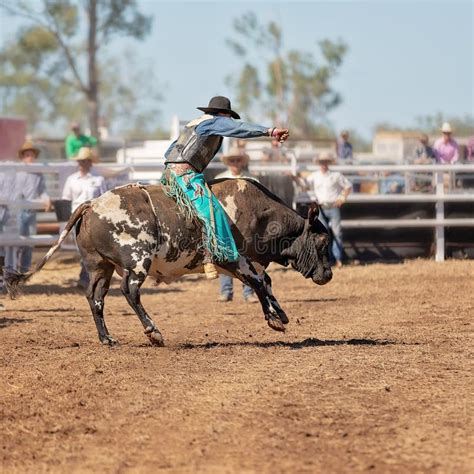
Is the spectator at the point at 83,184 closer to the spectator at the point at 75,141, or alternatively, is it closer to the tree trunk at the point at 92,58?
the spectator at the point at 75,141

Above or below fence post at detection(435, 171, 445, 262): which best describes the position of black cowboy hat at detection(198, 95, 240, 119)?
above

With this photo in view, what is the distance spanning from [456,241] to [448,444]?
1215 cm

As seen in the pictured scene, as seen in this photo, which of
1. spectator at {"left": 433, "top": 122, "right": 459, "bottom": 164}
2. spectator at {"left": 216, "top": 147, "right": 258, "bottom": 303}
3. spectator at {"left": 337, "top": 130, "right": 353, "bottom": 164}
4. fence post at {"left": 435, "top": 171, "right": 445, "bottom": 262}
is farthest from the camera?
spectator at {"left": 337, "top": 130, "right": 353, "bottom": 164}

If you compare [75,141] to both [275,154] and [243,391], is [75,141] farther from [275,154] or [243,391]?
[243,391]

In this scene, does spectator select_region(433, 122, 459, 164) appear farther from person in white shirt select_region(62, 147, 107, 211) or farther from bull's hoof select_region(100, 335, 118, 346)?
bull's hoof select_region(100, 335, 118, 346)

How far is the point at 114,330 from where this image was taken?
10961mm

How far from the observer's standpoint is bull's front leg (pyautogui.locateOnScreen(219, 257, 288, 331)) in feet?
31.7

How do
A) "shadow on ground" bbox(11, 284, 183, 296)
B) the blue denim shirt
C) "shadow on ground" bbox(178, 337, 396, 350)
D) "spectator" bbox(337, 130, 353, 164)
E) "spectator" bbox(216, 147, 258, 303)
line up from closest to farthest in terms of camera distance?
the blue denim shirt → "shadow on ground" bbox(178, 337, 396, 350) → "spectator" bbox(216, 147, 258, 303) → "shadow on ground" bbox(11, 284, 183, 296) → "spectator" bbox(337, 130, 353, 164)

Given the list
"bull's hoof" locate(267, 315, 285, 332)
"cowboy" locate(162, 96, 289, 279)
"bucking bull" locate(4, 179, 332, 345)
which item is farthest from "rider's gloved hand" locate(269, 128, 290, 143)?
"bull's hoof" locate(267, 315, 285, 332)

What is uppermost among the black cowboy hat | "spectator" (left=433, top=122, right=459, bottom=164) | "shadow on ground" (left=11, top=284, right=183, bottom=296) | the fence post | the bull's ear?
the black cowboy hat

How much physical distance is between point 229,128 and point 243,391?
2.55 m

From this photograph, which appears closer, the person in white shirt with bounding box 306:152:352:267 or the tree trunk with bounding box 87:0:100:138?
the person in white shirt with bounding box 306:152:352:267

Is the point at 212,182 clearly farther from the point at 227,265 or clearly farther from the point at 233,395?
the point at 233,395

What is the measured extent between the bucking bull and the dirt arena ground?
0.46 metres
